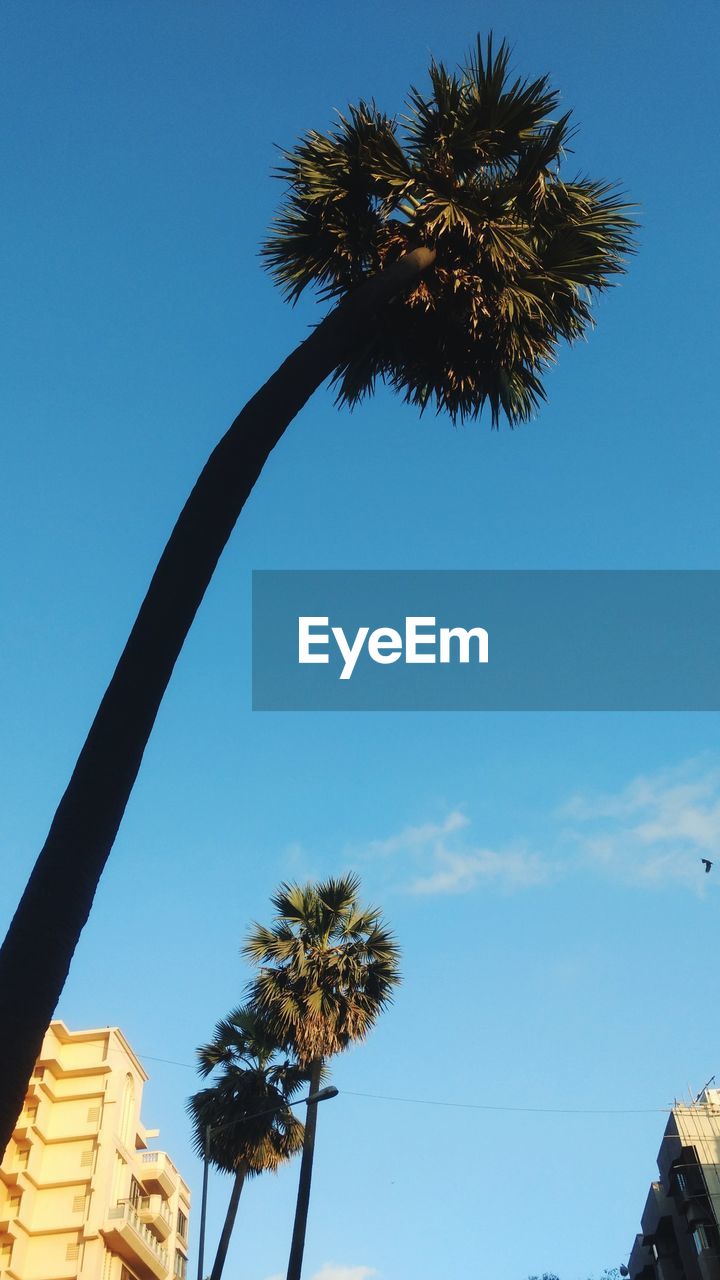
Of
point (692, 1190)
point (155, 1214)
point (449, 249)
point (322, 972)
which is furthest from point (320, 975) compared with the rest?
point (692, 1190)

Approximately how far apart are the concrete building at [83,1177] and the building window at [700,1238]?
3197cm

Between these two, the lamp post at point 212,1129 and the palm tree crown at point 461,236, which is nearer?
the palm tree crown at point 461,236

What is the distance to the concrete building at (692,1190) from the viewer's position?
62.2 metres

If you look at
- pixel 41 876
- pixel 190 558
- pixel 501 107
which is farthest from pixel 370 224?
pixel 41 876

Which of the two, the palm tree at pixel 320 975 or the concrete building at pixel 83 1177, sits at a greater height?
the concrete building at pixel 83 1177

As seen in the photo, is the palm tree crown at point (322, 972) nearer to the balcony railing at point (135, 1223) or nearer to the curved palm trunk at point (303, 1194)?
the curved palm trunk at point (303, 1194)

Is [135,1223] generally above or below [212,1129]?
above

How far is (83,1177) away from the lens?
156 ft

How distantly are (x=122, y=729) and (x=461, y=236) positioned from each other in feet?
23.9

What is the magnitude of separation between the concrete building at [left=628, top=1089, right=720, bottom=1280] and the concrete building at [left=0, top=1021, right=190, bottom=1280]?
31653 mm

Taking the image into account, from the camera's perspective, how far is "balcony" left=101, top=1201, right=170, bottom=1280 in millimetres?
46156

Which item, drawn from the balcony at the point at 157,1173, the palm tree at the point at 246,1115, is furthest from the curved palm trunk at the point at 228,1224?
the balcony at the point at 157,1173

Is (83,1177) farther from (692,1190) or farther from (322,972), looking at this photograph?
(692,1190)

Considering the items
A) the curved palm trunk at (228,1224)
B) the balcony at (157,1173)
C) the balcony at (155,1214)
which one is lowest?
the curved palm trunk at (228,1224)
